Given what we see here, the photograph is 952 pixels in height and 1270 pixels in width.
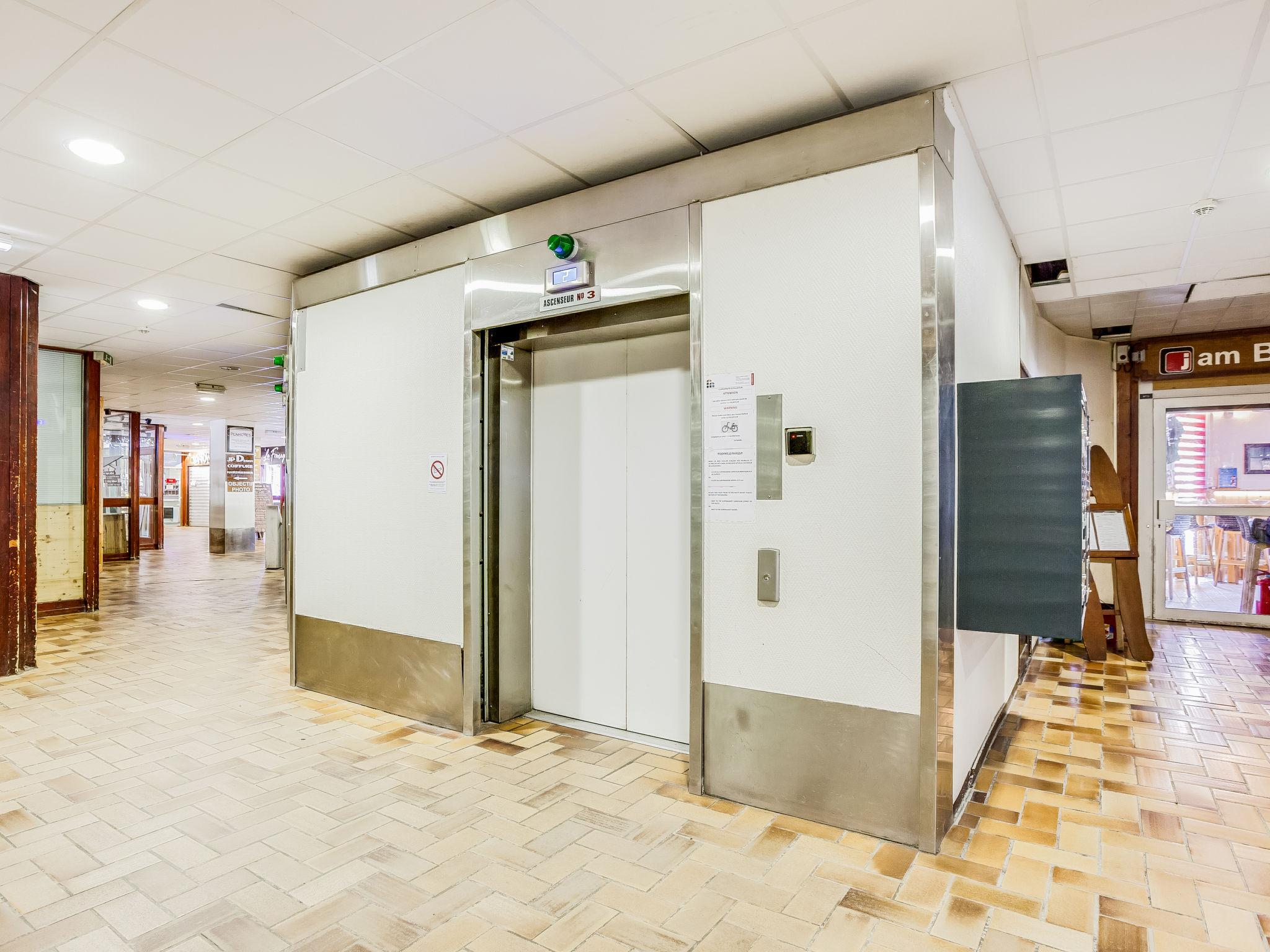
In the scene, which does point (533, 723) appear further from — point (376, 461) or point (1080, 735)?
point (1080, 735)

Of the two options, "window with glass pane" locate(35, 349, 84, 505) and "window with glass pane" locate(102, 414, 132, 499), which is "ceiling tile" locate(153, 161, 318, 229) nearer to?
"window with glass pane" locate(35, 349, 84, 505)

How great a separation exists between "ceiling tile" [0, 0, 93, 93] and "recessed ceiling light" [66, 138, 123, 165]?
1.40ft

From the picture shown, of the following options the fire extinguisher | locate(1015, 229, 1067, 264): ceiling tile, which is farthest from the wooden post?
the fire extinguisher

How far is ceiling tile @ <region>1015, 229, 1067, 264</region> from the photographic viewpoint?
4047 mm

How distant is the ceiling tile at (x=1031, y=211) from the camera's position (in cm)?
354

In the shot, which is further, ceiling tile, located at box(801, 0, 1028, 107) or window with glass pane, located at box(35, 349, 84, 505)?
window with glass pane, located at box(35, 349, 84, 505)

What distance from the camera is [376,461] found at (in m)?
4.23

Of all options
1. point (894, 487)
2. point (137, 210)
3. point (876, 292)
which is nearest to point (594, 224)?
point (876, 292)

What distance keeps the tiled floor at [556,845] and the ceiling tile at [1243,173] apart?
2806mm

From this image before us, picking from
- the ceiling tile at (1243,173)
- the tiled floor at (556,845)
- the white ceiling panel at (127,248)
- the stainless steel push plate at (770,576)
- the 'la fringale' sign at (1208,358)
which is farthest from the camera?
the 'la fringale' sign at (1208,358)

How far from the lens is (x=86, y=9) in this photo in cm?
220

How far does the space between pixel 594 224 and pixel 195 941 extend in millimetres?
3042

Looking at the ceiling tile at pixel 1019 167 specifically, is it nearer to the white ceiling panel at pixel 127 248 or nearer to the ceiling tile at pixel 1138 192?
the ceiling tile at pixel 1138 192

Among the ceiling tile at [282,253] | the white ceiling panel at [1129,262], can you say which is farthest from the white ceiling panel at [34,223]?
the white ceiling panel at [1129,262]
